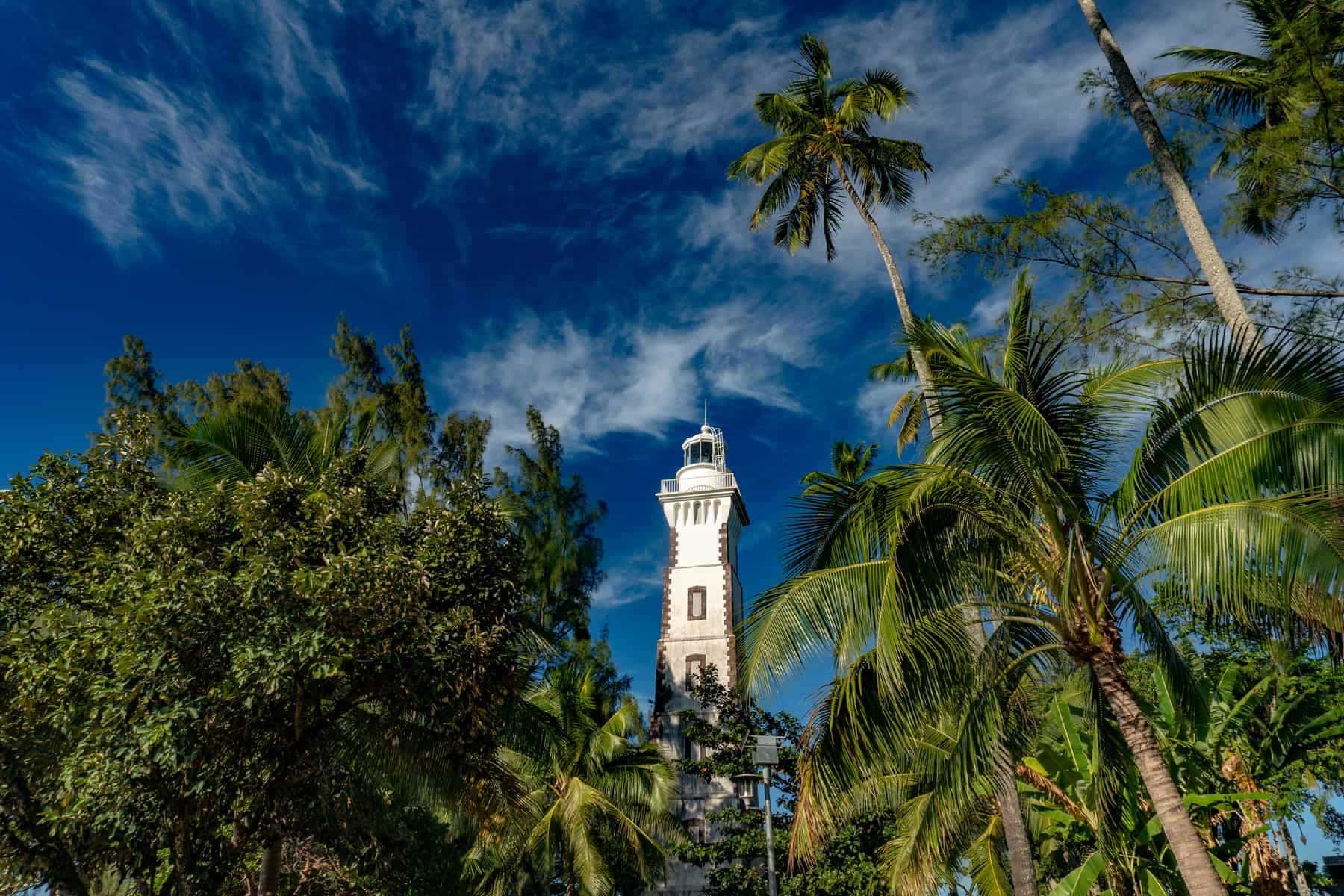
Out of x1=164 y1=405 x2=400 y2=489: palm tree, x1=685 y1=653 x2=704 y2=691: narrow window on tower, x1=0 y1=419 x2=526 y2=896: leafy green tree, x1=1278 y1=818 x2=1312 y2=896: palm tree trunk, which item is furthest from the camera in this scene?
x1=685 y1=653 x2=704 y2=691: narrow window on tower

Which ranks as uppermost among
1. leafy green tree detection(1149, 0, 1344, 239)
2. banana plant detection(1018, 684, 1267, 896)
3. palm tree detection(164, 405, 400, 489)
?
leafy green tree detection(1149, 0, 1344, 239)

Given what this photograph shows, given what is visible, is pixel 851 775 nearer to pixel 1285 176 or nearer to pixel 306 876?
pixel 1285 176

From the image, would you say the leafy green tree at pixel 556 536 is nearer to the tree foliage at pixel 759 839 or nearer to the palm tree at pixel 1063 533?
the tree foliage at pixel 759 839

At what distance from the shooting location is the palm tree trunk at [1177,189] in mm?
8914

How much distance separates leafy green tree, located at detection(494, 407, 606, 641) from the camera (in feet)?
84.9

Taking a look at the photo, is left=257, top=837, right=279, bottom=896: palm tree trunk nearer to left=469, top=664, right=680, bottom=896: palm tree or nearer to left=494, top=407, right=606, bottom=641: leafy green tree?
left=469, top=664, right=680, bottom=896: palm tree

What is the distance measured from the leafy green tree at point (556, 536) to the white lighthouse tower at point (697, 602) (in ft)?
12.5

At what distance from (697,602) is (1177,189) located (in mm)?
22402

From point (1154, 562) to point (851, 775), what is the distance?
11.4 feet

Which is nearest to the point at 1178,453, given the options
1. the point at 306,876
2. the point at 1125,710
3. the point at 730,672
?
the point at 1125,710

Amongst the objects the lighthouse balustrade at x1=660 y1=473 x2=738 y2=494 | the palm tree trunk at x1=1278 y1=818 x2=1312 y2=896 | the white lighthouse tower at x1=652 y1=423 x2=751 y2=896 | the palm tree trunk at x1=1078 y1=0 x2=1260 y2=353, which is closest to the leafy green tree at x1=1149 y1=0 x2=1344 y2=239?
the palm tree trunk at x1=1078 y1=0 x2=1260 y2=353

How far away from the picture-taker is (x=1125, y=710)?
6.99 m

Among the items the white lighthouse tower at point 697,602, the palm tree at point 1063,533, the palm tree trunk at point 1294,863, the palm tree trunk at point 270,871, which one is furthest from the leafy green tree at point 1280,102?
the white lighthouse tower at point 697,602

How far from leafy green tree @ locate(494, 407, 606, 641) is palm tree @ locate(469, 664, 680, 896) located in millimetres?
4073
